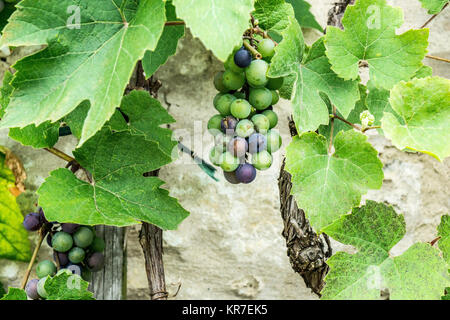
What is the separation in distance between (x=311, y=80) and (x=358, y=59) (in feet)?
0.36

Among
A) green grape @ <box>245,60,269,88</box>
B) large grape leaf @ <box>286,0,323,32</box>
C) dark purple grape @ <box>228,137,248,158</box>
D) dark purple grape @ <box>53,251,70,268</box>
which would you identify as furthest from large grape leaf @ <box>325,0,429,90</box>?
dark purple grape @ <box>53,251,70,268</box>

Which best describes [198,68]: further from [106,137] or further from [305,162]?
[305,162]

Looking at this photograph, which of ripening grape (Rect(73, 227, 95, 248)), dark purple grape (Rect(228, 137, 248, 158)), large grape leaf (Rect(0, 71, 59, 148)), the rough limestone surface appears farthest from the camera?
the rough limestone surface

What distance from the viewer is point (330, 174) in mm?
923

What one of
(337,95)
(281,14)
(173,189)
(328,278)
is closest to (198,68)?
(173,189)

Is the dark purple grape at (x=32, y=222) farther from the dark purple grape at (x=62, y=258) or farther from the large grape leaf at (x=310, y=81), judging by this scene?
the large grape leaf at (x=310, y=81)

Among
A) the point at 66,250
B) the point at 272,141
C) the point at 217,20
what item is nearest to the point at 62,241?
the point at 66,250

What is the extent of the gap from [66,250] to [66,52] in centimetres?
50

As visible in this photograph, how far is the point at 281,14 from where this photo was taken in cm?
99

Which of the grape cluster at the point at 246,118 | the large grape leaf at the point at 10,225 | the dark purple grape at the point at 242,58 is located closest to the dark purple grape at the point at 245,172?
the grape cluster at the point at 246,118

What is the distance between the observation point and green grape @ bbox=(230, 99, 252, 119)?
36.0 inches

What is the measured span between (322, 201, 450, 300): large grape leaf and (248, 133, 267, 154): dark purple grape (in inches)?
8.2

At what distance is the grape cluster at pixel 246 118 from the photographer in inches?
35.6

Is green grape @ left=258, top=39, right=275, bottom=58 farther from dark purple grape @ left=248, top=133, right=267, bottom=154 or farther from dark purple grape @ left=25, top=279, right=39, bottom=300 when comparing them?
dark purple grape @ left=25, top=279, right=39, bottom=300
